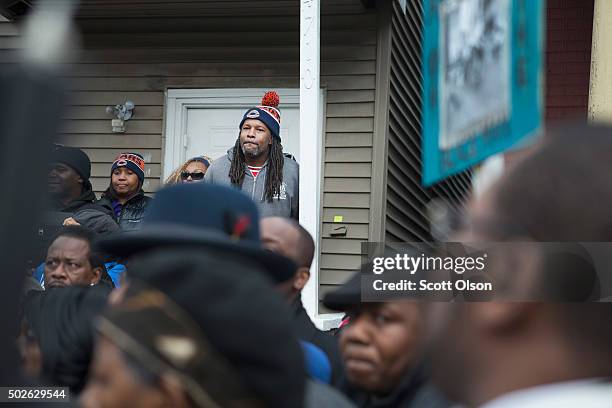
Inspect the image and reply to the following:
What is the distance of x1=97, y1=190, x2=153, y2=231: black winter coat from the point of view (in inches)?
238

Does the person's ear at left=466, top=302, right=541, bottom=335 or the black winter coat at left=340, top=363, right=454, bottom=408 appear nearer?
the person's ear at left=466, top=302, right=541, bottom=335

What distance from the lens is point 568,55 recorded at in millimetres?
11211

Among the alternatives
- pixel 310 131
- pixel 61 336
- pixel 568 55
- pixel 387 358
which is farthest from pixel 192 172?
pixel 568 55

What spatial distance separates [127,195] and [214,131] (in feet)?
6.29

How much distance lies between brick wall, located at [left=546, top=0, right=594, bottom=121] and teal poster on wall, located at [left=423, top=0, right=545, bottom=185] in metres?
9.53

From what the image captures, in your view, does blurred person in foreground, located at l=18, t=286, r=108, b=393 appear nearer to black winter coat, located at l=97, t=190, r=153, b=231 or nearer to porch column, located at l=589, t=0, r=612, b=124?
black winter coat, located at l=97, t=190, r=153, b=231

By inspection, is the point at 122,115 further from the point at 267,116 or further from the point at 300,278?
the point at 300,278

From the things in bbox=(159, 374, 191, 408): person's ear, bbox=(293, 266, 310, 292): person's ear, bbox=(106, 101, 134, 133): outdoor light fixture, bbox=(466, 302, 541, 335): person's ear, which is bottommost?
bbox=(159, 374, 191, 408): person's ear

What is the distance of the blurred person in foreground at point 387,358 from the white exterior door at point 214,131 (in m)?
5.50

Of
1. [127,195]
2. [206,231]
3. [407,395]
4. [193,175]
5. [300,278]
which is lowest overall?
[407,395]

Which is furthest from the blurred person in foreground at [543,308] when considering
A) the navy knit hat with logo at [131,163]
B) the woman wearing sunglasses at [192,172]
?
the navy knit hat with logo at [131,163]

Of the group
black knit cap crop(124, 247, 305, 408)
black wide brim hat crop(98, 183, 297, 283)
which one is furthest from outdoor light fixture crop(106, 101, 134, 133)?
black knit cap crop(124, 247, 305, 408)

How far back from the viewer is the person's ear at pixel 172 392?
136cm

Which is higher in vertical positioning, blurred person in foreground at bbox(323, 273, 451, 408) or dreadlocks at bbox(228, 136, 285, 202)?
dreadlocks at bbox(228, 136, 285, 202)
